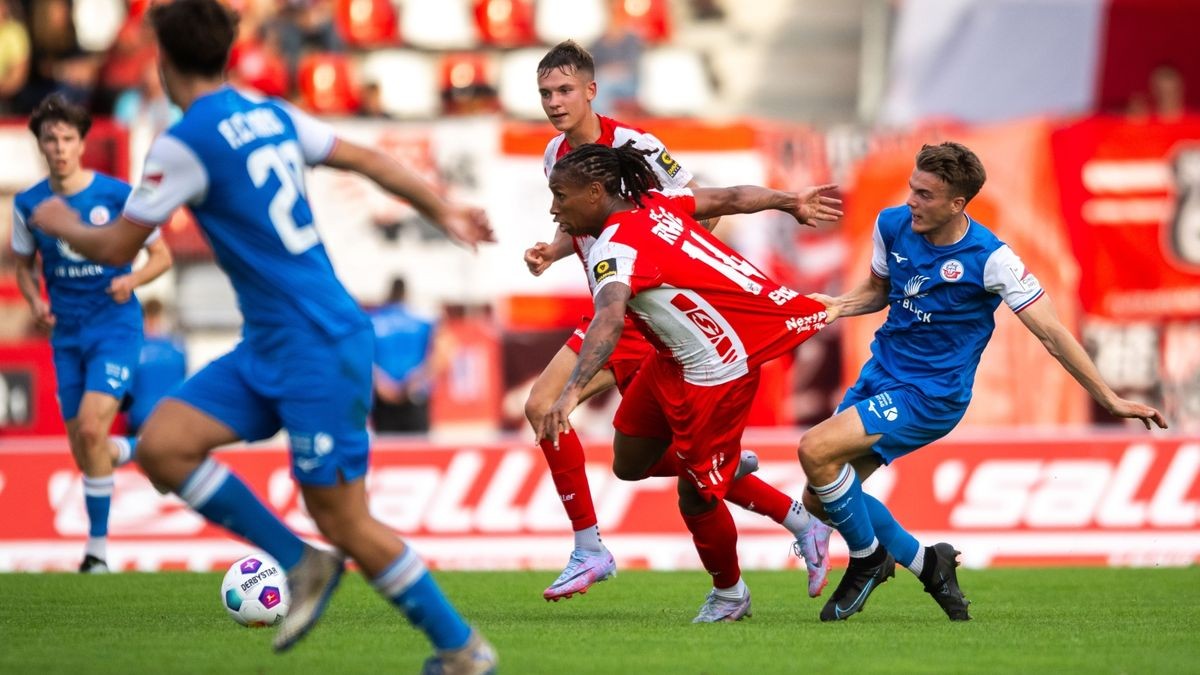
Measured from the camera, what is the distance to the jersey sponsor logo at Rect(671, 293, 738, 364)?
7.75 meters

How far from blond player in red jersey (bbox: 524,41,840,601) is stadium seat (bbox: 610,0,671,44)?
11873 millimetres

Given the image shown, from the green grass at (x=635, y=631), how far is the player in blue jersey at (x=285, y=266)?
655mm

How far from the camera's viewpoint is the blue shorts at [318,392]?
5.96 meters

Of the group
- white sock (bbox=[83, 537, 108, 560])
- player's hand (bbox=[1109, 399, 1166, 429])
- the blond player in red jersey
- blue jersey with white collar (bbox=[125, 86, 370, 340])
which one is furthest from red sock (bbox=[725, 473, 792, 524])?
white sock (bbox=[83, 537, 108, 560])

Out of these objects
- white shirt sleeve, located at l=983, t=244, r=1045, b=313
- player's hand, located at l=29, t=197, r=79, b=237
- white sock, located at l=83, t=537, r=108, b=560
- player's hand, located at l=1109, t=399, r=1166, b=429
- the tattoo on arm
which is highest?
player's hand, located at l=29, t=197, r=79, b=237

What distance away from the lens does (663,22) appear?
21.0m

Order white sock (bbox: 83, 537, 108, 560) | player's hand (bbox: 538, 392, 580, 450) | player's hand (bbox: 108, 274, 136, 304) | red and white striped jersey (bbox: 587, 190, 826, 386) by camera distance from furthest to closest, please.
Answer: white sock (bbox: 83, 537, 108, 560)
player's hand (bbox: 108, 274, 136, 304)
red and white striped jersey (bbox: 587, 190, 826, 386)
player's hand (bbox: 538, 392, 580, 450)

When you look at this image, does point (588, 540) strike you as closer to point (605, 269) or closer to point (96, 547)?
point (605, 269)

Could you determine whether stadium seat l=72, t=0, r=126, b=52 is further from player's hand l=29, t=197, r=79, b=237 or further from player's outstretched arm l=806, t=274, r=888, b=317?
player's hand l=29, t=197, r=79, b=237

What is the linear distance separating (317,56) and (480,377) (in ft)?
16.3

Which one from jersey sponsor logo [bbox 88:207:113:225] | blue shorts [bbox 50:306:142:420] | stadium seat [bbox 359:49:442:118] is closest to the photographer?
jersey sponsor logo [bbox 88:207:113:225]

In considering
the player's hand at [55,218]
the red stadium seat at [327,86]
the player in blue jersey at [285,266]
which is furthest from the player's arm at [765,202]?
the red stadium seat at [327,86]

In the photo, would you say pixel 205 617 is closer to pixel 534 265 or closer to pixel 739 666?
pixel 534 265

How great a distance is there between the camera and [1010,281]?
26.7ft
